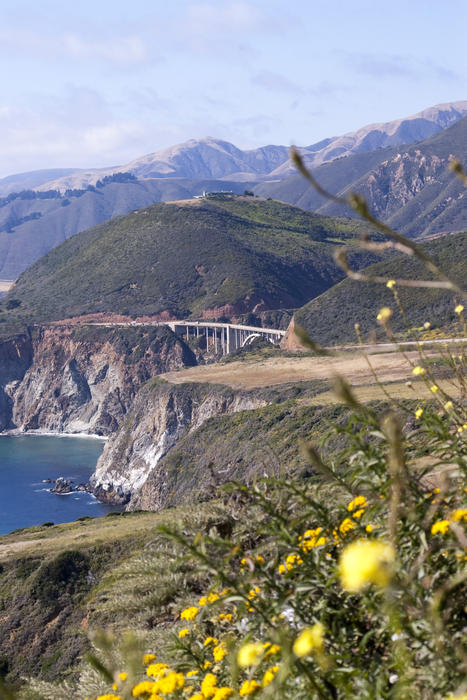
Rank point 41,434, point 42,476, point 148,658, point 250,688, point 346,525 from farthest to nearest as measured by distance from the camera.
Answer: point 41,434, point 42,476, point 148,658, point 346,525, point 250,688

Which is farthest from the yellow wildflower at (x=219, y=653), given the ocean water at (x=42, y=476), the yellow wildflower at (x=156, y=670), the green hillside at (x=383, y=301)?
the ocean water at (x=42, y=476)

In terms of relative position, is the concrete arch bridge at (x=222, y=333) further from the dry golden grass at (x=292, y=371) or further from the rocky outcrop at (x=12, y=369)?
the rocky outcrop at (x=12, y=369)

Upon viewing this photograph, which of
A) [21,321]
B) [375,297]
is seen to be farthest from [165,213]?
[375,297]

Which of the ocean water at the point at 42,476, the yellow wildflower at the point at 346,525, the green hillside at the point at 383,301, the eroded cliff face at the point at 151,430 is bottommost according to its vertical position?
the ocean water at the point at 42,476

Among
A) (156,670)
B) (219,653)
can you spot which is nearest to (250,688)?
(219,653)

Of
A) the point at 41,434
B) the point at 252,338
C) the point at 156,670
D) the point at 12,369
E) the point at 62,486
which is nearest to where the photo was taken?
the point at 156,670

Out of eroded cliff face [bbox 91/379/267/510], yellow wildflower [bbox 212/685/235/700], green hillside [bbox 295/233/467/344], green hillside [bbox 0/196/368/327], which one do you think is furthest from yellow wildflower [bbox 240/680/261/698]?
green hillside [bbox 0/196/368/327]

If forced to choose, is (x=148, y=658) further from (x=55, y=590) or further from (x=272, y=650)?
(x=55, y=590)
